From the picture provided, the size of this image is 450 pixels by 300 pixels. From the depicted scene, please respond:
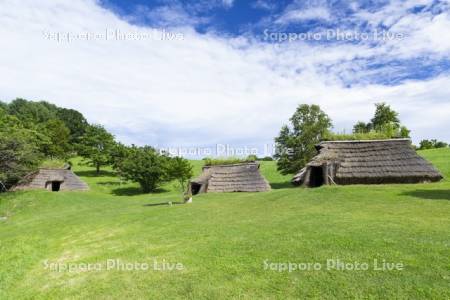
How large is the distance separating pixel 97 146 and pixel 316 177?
4066 centimetres

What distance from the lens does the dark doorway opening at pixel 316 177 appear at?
19.8m

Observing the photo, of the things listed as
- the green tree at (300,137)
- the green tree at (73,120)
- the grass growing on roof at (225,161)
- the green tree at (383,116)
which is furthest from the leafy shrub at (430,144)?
the green tree at (73,120)

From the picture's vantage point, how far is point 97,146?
48.6 meters

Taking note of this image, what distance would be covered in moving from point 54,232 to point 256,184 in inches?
630

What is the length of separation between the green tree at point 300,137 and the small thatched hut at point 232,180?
8.69 m

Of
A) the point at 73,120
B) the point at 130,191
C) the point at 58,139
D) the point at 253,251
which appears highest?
the point at 73,120

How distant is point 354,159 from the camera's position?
1922 centimetres

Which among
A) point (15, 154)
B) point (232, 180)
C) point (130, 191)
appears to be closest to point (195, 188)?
point (232, 180)

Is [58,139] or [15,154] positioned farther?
[58,139]

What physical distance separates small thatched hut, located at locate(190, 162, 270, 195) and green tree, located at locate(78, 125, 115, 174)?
81.4 ft

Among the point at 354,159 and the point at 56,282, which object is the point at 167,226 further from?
the point at 354,159

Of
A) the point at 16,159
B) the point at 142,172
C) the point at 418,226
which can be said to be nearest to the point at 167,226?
the point at 418,226

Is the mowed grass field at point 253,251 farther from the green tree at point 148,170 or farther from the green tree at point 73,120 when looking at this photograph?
the green tree at point 73,120

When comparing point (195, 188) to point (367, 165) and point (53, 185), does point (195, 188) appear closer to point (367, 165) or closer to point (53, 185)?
point (367, 165)
